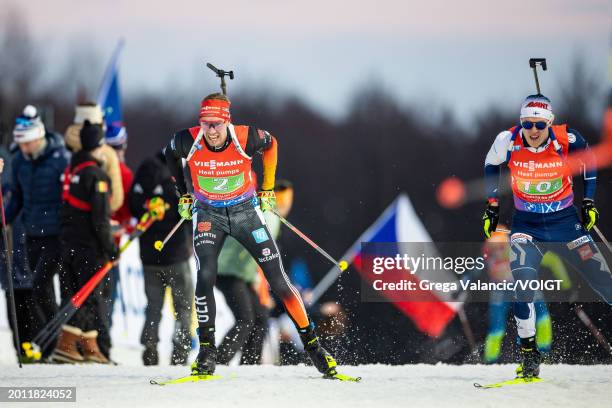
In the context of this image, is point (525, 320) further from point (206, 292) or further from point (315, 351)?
point (206, 292)

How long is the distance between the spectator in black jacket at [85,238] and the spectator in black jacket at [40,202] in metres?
0.26

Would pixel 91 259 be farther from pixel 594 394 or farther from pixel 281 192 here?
pixel 594 394

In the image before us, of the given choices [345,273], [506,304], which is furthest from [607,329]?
[345,273]

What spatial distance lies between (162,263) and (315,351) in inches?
74.6

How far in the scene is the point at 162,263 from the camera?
8.77 meters

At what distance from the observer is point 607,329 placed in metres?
9.98

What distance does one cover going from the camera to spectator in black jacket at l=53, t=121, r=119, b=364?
868cm

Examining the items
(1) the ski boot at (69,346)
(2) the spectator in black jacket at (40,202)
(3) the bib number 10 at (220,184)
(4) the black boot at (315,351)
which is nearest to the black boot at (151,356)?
(1) the ski boot at (69,346)

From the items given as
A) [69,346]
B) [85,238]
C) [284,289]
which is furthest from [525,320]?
[69,346]

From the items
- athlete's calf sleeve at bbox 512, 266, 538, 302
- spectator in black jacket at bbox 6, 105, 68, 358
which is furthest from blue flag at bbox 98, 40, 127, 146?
athlete's calf sleeve at bbox 512, 266, 538, 302

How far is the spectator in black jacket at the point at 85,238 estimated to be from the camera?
868 cm

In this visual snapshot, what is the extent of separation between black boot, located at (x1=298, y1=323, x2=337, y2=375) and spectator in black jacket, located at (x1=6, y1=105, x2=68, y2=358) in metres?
2.63

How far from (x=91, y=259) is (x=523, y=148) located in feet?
11.4

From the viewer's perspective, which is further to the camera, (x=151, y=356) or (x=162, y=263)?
(x=151, y=356)
